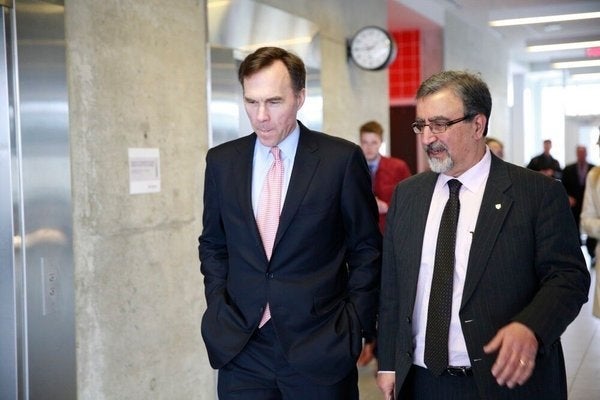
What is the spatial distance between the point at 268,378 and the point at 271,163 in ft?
2.33

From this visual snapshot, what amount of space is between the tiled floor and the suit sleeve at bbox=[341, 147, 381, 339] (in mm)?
2835

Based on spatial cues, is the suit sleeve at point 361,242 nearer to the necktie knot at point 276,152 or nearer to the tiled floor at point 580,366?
the necktie knot at point 276,152

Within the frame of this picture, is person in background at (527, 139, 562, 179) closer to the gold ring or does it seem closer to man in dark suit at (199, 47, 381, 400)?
man in dark suit at (199, 47, 381, 400)

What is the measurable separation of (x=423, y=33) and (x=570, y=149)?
11.1 m

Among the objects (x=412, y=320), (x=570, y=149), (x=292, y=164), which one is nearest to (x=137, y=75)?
(x=292, y=164)

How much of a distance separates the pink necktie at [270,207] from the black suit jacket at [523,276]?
19.0 inches

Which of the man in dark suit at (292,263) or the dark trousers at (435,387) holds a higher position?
the man in dark suit at (292,263)

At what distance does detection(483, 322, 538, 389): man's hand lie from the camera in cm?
207

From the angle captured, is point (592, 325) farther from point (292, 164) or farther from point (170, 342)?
point (292, 164)

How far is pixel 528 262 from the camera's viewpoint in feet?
7.45

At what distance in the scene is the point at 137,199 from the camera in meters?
4.11

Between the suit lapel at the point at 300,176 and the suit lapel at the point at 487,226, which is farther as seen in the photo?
the suit lapel at the point at 300,176

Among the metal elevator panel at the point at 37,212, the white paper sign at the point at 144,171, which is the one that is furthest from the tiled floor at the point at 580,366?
the metal elevator panel at the point at 37,212

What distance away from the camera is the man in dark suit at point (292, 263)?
97.6 inches
